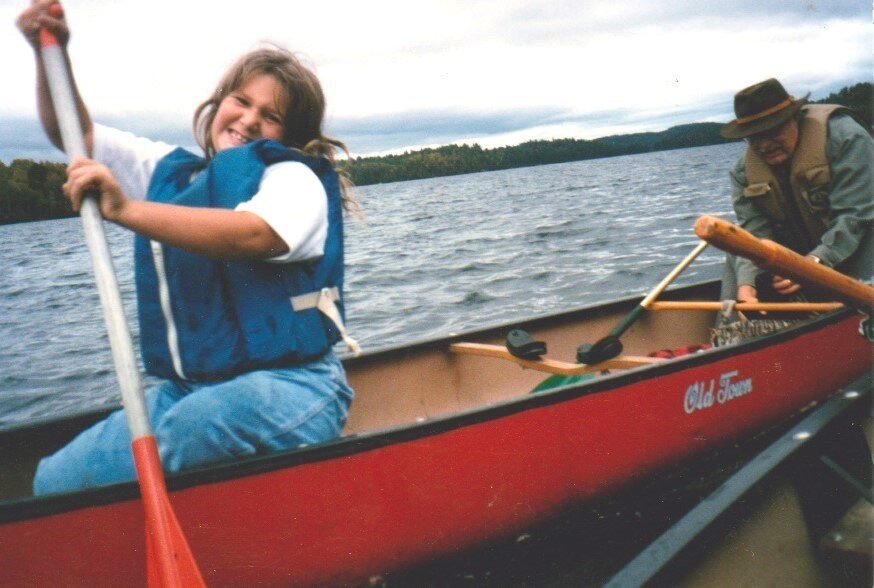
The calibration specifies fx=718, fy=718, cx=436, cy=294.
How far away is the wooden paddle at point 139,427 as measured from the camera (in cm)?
185

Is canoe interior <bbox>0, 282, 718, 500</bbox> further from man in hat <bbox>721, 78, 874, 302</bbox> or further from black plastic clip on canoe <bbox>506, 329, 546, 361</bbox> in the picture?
man in hat <bbox>721, 78, 874, 302</bbox>

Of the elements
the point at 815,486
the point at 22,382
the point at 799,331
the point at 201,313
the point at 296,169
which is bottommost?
the point at 22,382

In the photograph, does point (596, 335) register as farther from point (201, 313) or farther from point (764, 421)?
point (201, 313)

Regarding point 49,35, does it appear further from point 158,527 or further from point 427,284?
point 427,284

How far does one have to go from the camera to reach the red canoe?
2.21 m

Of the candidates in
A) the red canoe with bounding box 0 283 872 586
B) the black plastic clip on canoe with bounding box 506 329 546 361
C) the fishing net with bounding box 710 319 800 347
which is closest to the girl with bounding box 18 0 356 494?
the red canoe with bounding box 0 283 872 586

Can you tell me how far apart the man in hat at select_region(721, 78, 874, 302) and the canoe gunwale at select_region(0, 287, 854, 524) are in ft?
2.83

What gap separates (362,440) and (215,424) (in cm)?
54

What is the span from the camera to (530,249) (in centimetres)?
1466

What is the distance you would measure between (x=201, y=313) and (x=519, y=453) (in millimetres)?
1431

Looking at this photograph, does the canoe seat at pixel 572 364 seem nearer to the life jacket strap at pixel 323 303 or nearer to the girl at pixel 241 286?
the girl at pixel 241 286

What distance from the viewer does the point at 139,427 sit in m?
1.87

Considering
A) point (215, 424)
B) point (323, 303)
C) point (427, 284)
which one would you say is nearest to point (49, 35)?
point (323, 303)

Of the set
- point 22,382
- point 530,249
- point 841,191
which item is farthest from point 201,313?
point 530,249
